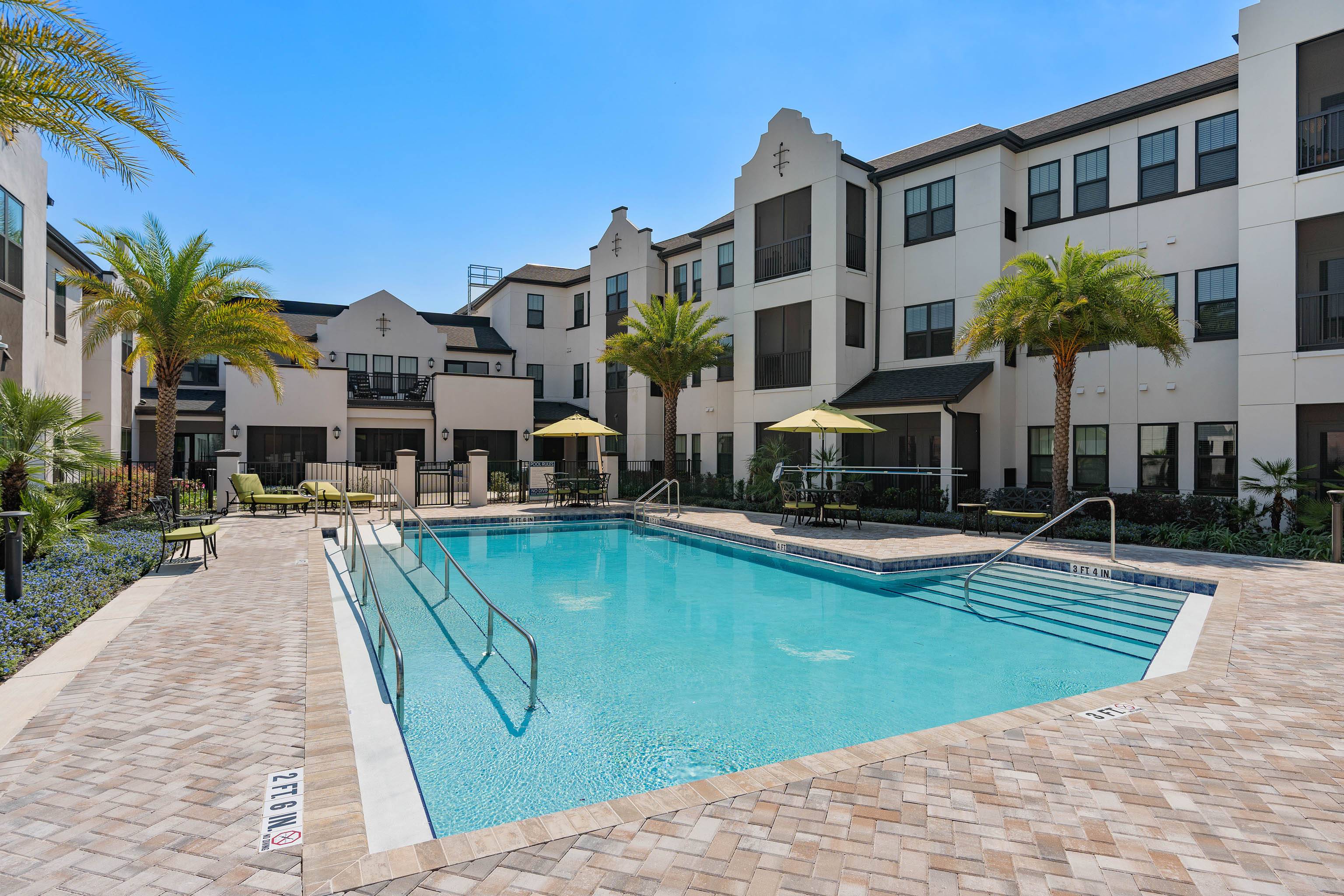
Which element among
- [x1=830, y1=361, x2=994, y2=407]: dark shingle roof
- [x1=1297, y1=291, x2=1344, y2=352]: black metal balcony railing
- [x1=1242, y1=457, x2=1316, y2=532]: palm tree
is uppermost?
[x1=1297, y1=291, x2=1344, y2=352]: black metal balcony railing

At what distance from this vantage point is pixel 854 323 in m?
21.1

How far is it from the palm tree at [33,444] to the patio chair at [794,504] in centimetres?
1294

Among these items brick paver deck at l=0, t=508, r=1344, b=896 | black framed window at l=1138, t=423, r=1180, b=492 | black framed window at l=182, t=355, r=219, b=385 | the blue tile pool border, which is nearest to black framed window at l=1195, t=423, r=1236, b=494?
black framed window at l=1138, t=423, r=1180, b=492

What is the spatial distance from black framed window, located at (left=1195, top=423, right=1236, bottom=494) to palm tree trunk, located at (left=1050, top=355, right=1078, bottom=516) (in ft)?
10.7

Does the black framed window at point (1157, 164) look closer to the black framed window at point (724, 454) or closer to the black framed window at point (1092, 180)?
the black framed window at point (1092, 180)

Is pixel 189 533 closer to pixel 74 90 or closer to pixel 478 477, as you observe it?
pixel 74 90

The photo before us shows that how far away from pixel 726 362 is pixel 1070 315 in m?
12.6

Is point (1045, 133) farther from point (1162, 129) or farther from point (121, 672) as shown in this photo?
point (121, 672)

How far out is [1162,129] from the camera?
16281 millimetres

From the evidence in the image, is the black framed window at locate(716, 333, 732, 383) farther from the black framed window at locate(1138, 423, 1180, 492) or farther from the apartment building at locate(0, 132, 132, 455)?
the apartment building at locate(0, 132, 132, 455)

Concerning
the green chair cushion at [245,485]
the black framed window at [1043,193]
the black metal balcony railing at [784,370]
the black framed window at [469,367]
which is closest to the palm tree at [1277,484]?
the black framed window at [1043,193]

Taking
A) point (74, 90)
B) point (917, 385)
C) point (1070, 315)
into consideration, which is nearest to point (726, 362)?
point (917, 385)

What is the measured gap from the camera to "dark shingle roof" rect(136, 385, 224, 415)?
27047 mm

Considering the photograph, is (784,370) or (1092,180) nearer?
(1092,180)
